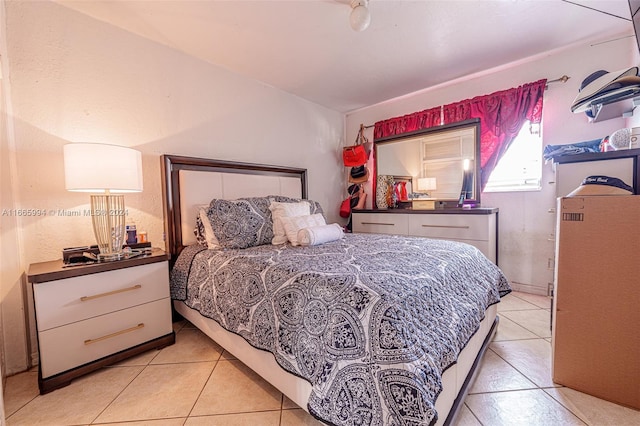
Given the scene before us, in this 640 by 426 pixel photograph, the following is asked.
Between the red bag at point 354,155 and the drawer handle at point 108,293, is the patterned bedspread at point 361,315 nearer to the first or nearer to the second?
the drawer handle at point 108,293

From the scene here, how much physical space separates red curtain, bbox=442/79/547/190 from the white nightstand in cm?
315

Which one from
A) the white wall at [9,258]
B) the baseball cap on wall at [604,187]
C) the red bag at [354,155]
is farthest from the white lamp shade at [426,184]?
the white wall at [9,258]

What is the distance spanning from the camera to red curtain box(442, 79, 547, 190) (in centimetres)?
246

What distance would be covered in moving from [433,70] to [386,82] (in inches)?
19.2

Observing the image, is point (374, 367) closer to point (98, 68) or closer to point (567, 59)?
point (98, 68)

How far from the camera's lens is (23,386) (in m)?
1.39

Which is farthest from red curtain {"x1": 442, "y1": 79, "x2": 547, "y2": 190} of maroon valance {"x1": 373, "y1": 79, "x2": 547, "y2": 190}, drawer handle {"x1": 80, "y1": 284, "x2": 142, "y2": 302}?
drawer handle {"x1": 80, "y1": 284, "x2": 142, "y2": 302}

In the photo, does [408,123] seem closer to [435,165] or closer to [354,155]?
[435,165]

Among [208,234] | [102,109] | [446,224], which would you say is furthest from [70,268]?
[446,224]

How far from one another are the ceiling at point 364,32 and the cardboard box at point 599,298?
157 cm

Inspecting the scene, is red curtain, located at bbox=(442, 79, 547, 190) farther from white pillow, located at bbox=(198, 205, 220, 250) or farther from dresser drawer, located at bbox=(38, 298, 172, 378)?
dresser drawer, located at bbox=(38, 298, 172, 378)

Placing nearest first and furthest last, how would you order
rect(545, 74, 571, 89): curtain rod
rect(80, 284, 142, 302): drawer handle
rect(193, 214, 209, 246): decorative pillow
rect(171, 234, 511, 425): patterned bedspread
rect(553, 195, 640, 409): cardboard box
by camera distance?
rect(171, 234, 511, 425): patterned bedspread < rect(553, 195, 640, 409): cardboard box < rect(80, 284, 142, 302): drawer handle < rect(193, 214, 209, 246): decorative pillow < rect(545, 74, 571, 89): curtain rod

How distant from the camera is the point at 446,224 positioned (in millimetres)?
2707

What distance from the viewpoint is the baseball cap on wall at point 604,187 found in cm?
118
